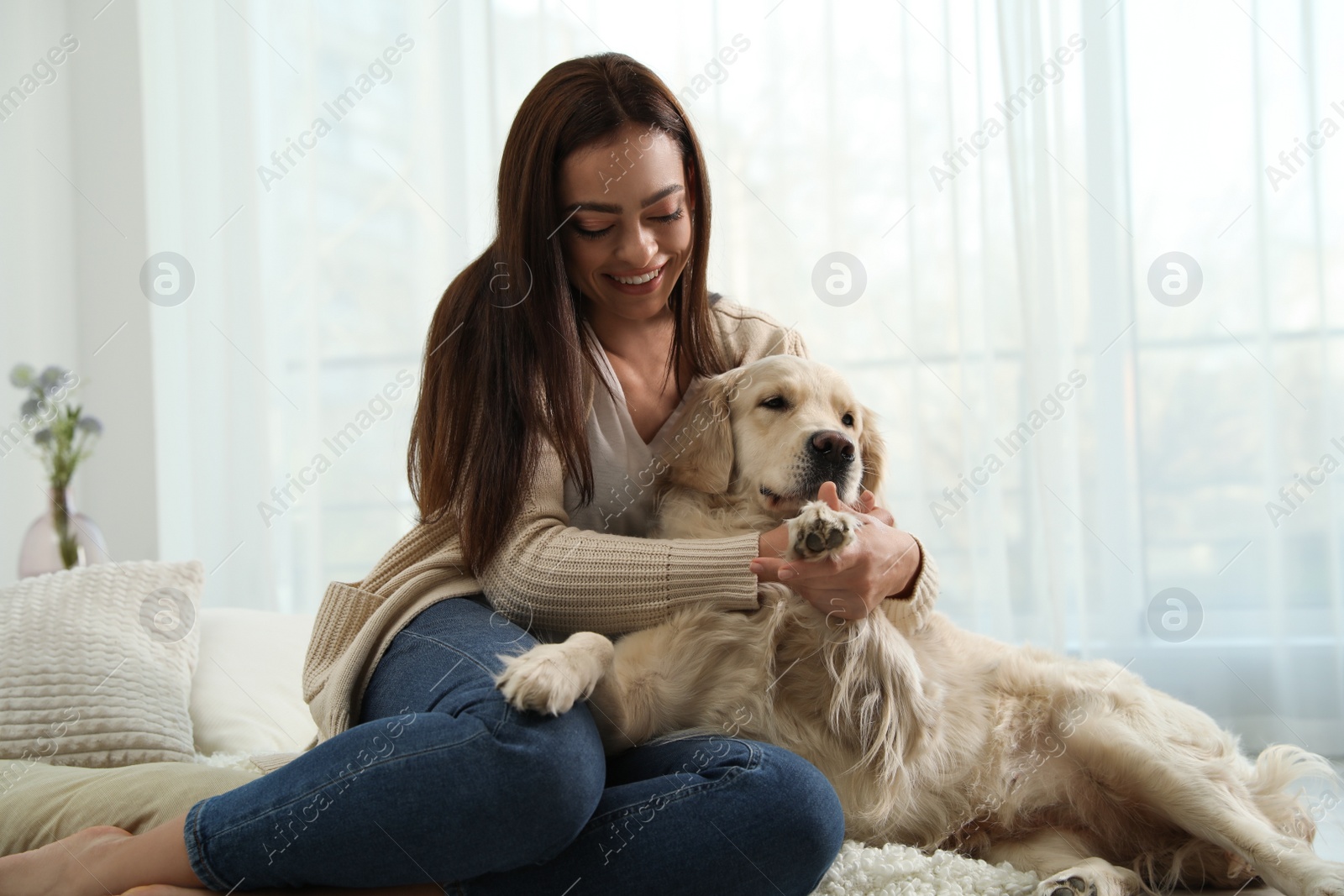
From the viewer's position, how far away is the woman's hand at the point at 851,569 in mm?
1382

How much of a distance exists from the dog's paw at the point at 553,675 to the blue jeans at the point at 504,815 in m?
0.02

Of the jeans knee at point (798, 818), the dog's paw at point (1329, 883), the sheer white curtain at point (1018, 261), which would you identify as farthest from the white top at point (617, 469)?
the sheer white curtain at point (1018, 261)

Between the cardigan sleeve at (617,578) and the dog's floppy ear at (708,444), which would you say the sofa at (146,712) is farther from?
the dog's floppy ear at (708,444)

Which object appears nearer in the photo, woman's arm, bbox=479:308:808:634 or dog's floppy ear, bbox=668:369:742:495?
woman's arm, bbox=479:308:808:634

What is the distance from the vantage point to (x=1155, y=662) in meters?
3.14

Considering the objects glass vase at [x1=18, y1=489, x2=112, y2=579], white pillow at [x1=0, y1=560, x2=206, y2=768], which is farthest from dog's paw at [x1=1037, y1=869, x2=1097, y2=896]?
glass vase at [x1=18, y1=489, x2=112, y2=579]

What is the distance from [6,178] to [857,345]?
3.02m

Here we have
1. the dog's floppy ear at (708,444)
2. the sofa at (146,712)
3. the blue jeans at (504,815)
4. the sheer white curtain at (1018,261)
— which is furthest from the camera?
the sheer white curtain at (1018,261)

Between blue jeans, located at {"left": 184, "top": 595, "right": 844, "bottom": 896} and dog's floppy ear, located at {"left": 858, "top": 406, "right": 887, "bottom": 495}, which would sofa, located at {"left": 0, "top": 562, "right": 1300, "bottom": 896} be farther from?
dog's floppy ear, located at {"left": 858, "top": 406, "right": 887, "bottom": 495}

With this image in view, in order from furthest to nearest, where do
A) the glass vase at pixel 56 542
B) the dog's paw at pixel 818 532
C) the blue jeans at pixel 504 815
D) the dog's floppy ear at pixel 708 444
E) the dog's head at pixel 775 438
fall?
1. the glass vase at pixel 56 542
2. the dog's floppy ear at pixel 708 444
3. the dog's head at pixel 775 438
4. the dog's paw at pixel 818 532
5. the blue jeans at pixel 504 815

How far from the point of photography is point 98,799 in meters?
1.49

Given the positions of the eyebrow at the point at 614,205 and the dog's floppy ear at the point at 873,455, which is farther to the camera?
the dog's floppy ear at the point at 873,455

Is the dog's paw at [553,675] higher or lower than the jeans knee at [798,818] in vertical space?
higher

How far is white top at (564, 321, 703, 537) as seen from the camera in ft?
5.90
